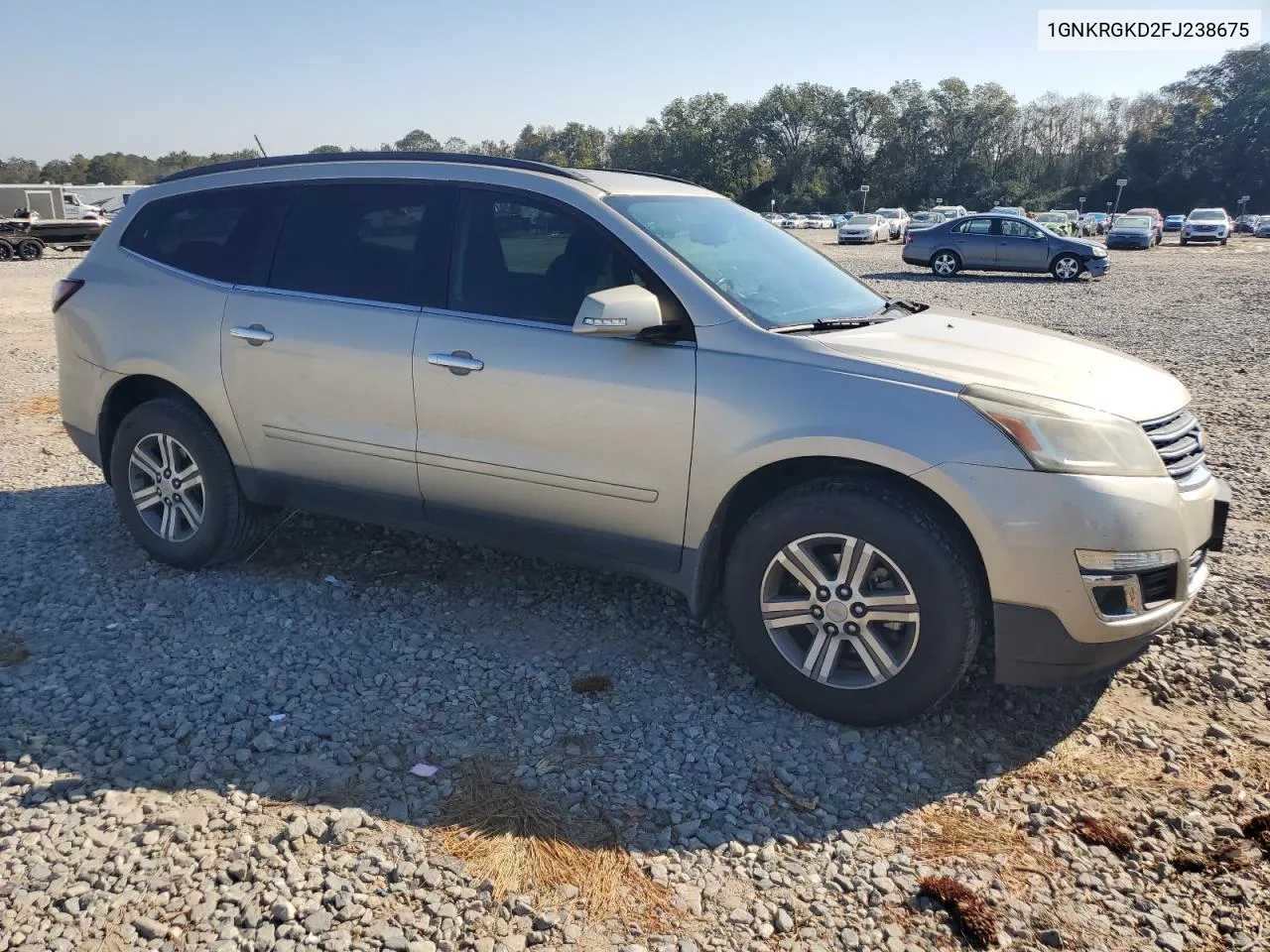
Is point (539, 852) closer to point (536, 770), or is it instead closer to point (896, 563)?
point (536, 770)

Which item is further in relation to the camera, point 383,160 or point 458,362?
point 383,160

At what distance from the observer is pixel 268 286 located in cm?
446

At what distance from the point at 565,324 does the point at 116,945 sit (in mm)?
2481

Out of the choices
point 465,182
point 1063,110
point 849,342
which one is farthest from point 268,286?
point 1063,110

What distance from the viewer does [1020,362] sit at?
358cm

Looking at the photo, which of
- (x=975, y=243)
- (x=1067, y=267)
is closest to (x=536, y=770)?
(x=1067, y=267)

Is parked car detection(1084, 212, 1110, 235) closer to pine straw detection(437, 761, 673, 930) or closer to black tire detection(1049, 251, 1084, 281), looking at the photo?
black tire detection(1049, 251, 1084, 281)

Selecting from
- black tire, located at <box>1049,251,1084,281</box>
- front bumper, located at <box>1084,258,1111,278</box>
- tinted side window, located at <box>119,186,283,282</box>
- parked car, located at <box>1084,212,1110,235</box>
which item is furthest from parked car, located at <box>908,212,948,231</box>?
tinted side window, located at <box>119,186,283,282</box>

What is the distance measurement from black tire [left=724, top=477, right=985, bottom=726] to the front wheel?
2295cm

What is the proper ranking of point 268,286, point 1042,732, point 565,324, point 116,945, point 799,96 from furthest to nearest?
point 799,96 < point 268,286 < point 565,324 < point 1042,732 < point 116,945

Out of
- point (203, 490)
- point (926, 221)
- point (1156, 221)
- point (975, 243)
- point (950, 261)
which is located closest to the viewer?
point (203, 490)

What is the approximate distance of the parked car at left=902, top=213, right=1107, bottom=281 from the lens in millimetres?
23500

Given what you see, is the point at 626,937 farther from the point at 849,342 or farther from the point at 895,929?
the point at 849,342

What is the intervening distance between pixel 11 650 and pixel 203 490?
1.07 metres
